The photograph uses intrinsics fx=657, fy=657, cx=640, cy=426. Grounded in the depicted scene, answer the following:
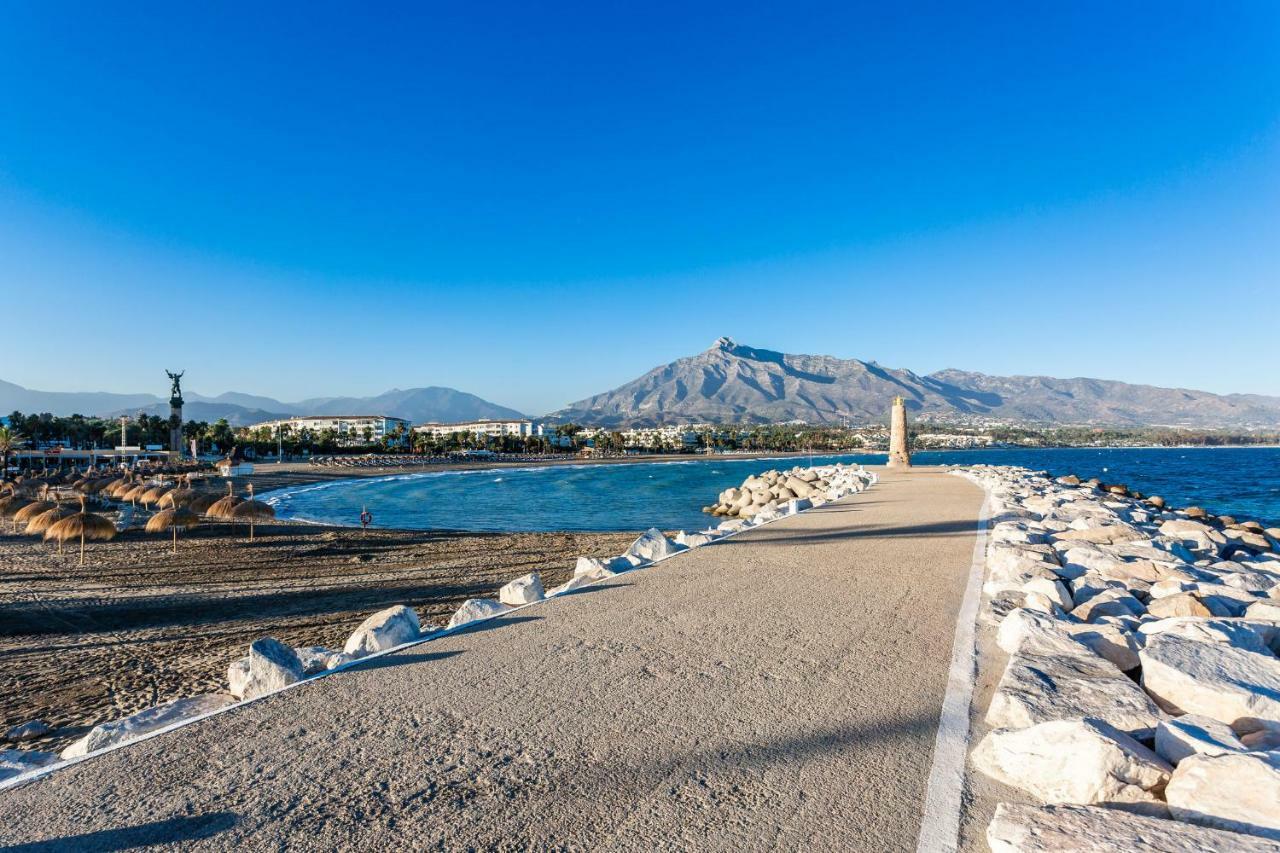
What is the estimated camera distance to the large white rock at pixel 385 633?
4789 mm

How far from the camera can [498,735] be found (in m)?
3.20

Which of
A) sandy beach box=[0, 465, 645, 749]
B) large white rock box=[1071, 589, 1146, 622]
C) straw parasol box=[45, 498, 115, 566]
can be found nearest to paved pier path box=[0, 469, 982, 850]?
large white rock box=[1071, 589, 1146, 622]

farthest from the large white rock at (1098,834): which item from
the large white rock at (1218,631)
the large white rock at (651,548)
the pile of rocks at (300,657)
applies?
the large white rock at (651,548)

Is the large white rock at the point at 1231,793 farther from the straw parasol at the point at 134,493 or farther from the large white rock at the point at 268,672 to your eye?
the straw parasol at the point at 134,493

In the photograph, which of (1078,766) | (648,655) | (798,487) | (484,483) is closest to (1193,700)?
(1078,766)

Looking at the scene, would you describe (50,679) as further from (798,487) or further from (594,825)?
(798,487)

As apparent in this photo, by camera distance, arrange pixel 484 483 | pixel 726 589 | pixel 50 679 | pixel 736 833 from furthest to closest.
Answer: pixel 484 483 → pixel 50 679 → pixel 726 589 → pixel 736 833

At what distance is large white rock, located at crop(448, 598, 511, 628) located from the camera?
18.3 feet

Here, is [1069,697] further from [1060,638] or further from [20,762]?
[20,762]

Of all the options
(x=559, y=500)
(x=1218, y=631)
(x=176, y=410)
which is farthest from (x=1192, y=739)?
(x=176, y=410)

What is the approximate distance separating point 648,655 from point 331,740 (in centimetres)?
197

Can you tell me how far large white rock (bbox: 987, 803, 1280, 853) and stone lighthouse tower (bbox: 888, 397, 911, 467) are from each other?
32.6 m

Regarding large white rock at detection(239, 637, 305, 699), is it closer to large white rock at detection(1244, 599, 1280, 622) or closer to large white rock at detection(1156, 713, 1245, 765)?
large white rock at detection(1156, 713, 1245, 765)

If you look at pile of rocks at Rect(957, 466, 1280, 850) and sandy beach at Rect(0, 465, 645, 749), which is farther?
sandy beach at Rect(0, 465, 645, 749)
